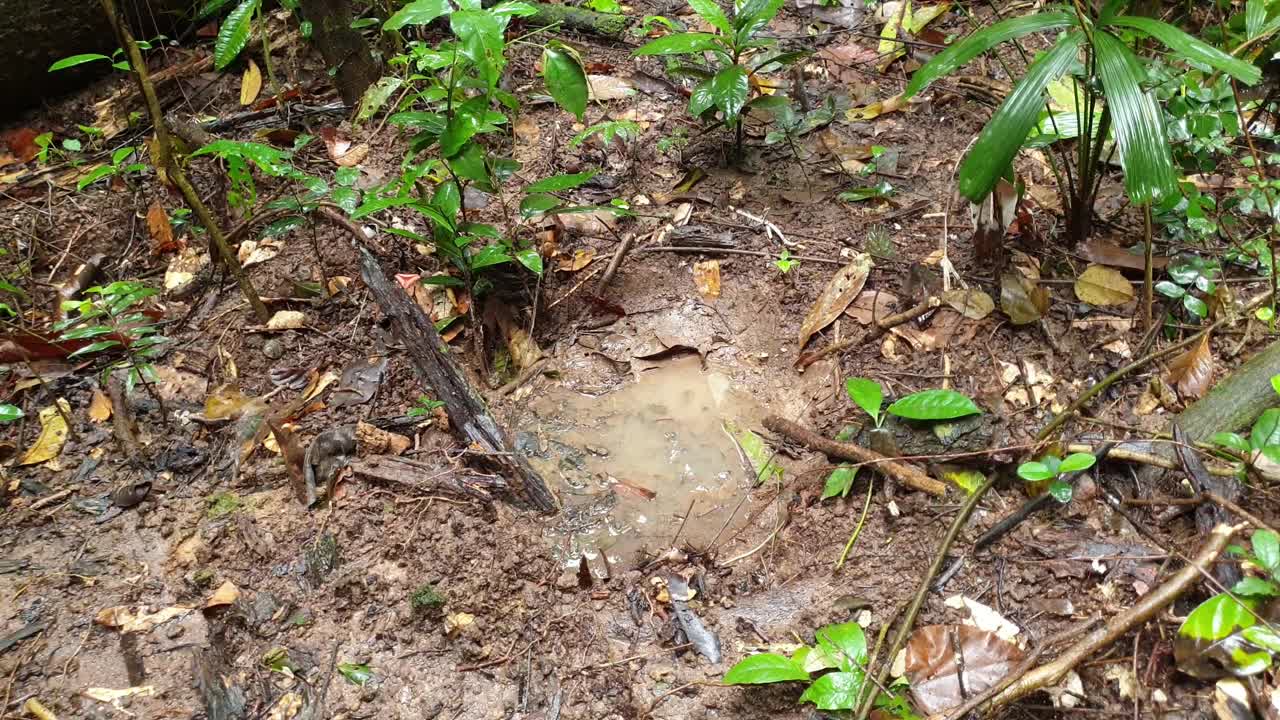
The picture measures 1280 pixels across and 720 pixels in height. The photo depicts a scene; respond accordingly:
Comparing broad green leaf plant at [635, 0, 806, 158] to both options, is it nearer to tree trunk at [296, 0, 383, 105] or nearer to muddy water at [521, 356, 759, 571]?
muddy water at [521, 356, 759, 571]

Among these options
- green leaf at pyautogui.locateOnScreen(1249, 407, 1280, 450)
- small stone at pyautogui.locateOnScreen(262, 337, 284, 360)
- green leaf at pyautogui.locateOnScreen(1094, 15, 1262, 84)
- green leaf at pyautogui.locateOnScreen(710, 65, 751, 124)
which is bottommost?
small stone at pyautogui.locateOnScreen(262, 337, 284, 360)

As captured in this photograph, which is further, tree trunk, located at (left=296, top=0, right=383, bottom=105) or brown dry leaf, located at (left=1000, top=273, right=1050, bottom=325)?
tree trunk, located at (left=296, top=0, right=383, bottom=105)

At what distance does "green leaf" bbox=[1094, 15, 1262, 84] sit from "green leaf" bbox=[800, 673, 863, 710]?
1.69m

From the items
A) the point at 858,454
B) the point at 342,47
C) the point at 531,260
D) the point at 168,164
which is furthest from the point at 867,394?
the point at 342,47

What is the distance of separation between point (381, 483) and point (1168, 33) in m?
2.62

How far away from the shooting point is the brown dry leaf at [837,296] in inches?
109

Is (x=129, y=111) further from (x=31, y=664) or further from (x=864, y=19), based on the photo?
(x=864, y=19)

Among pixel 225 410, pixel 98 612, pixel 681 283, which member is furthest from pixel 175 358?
pixel 681 283

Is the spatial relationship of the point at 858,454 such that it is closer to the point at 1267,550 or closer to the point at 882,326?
the point at 882,326

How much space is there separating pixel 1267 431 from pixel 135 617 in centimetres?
295

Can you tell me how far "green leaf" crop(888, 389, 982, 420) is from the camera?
7.26ft

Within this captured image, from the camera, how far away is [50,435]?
2715 millimetres

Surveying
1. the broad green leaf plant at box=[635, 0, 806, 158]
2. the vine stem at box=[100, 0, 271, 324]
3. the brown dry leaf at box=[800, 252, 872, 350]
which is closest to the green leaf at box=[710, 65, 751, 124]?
the broad green leaf plant at box=[635, 0, 806, 158]

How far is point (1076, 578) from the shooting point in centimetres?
196
